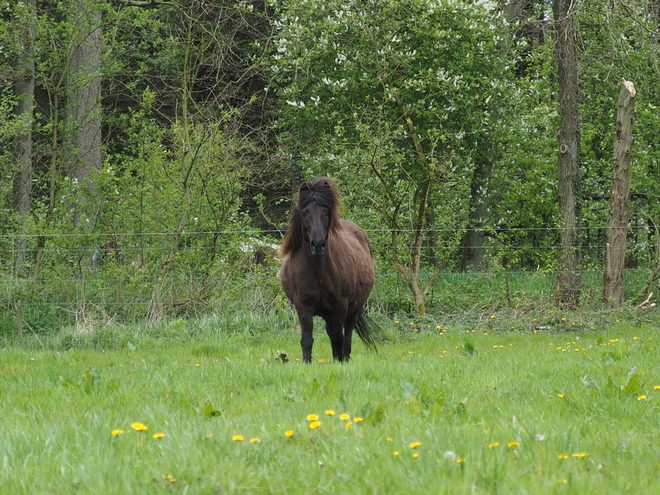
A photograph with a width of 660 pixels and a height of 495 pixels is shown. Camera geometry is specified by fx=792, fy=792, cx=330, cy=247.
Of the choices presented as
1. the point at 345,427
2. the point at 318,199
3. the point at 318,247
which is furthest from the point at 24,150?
the point at 345,427

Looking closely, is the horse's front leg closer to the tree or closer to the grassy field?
the grassy field

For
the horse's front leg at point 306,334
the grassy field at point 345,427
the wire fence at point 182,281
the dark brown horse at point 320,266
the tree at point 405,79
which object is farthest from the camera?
the tree at point 405,79

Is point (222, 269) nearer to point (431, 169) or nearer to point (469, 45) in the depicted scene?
point (431, 169)

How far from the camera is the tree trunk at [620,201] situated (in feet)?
47.0

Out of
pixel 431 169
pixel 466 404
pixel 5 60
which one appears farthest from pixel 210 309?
pixel 466 404

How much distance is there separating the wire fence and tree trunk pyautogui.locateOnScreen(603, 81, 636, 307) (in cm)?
42

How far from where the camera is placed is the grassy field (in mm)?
2979

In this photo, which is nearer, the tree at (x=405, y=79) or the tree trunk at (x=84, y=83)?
the tree trunk at (x=84, y=83)

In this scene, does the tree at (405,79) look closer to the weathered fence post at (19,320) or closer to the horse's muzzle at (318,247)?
the weathered fence post at (19,320)

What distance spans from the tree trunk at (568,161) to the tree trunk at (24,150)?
9.73 m

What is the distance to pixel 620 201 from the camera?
14.5 meters

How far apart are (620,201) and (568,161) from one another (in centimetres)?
146

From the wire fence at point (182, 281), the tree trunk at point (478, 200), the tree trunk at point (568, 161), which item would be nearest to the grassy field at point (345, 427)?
the wire fence at point (182, 281)

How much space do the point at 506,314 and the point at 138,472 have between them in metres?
11.4
